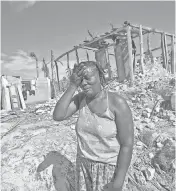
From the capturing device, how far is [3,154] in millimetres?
3379

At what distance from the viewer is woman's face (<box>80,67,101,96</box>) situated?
1.40m

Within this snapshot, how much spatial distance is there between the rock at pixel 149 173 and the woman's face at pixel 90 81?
2255mm

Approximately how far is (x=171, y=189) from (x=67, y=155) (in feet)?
5.88

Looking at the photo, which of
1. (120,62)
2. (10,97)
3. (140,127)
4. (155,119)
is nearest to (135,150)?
(140,127)

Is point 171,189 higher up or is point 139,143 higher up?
point 139,143

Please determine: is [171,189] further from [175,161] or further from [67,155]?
[67,155]

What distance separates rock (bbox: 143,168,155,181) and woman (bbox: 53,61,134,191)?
181 centimetres

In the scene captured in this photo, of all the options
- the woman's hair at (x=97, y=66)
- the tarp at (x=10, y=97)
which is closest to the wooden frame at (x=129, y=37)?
the tarp at (x=10, y=97)

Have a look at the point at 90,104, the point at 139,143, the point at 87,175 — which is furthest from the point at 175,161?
the point at 90,104

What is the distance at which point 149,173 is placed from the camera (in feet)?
9.88

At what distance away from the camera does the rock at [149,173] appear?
9.78 ft

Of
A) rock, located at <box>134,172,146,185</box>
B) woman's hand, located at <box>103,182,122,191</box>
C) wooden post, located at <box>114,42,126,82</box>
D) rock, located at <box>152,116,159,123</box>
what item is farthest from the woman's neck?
wooden post, located at <box>114,42,126,82</box>

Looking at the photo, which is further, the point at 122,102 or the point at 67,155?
the point at 67,155

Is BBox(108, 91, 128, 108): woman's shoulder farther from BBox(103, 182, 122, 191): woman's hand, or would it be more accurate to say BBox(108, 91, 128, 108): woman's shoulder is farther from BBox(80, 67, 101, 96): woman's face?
BBox(103, 182, 122, 191): woman's hand
